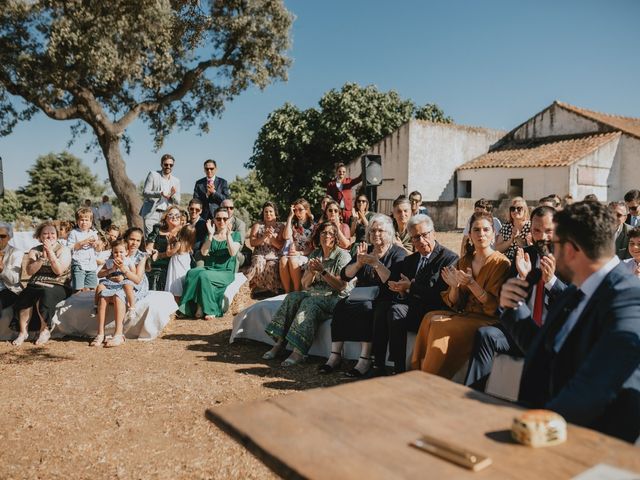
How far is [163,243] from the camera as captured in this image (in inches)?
338

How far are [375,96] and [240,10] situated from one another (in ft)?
59.1

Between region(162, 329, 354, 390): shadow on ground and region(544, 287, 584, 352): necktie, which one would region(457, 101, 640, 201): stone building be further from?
region(544, 287, 584, 352): necktie

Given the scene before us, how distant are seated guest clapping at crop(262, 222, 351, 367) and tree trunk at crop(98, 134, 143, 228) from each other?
10.9 m

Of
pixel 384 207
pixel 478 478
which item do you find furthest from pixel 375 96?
pixel 478 478

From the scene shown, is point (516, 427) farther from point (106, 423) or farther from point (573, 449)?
point (106, 423)

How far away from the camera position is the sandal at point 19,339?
6.93 m

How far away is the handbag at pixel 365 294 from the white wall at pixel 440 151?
24.1 m

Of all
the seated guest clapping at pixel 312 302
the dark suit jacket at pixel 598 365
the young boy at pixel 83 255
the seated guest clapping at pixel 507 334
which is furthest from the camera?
the young boy at pixel 83 255

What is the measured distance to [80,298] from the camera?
24.4 ft

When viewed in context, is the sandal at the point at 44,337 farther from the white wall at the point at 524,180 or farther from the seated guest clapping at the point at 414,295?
the white wall at the point at 524,180

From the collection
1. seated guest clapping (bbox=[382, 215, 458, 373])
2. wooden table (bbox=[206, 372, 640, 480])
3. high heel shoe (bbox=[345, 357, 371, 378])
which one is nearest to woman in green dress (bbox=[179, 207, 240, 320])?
high heel shoe (bbox=[345, 357, 371, 378])

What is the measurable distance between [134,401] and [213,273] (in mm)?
3411

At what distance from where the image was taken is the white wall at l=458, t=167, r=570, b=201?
84.9ft

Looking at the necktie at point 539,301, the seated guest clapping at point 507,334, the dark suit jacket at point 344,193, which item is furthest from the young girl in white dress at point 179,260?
the necktie at point 539,301
